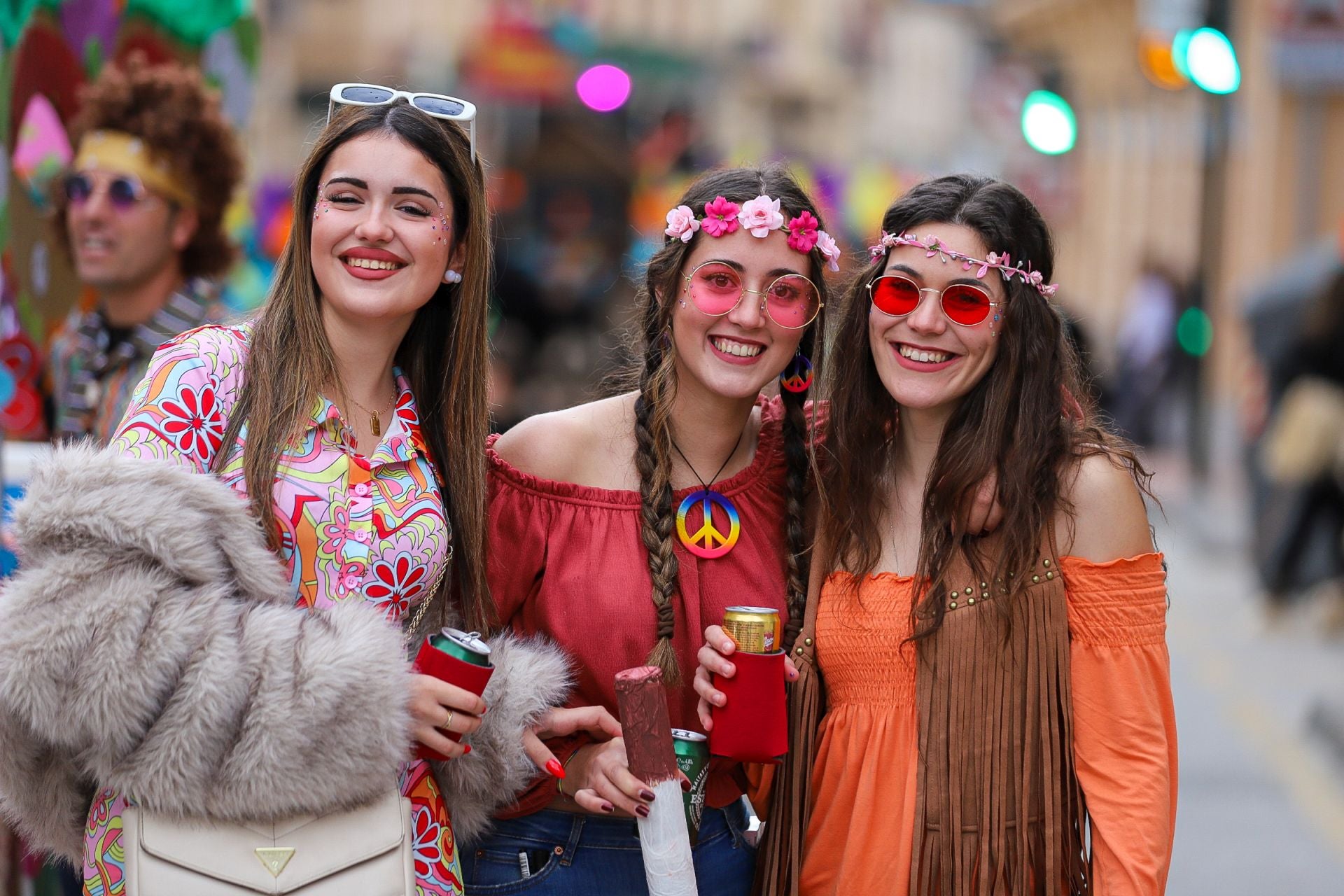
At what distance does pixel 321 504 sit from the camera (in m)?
2.62

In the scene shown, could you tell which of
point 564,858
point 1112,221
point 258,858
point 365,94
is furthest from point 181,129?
point 1112,221

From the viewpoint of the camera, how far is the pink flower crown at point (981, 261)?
9.69 feet

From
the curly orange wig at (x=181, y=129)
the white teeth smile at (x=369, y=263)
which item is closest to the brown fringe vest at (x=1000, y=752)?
the white teeth smile at (x=369, y=263)

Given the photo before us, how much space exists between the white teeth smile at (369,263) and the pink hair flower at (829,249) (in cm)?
91

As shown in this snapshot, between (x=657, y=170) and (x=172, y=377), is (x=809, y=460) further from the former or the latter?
(x=657, y=170)

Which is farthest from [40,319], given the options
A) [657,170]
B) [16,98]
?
[657,170]

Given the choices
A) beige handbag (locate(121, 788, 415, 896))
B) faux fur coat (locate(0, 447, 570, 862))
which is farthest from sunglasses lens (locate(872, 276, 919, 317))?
beige handbag (locate(121, 788, 415, 896))

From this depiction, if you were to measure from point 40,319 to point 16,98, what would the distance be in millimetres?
656

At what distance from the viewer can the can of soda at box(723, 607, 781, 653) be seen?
2.70 meters

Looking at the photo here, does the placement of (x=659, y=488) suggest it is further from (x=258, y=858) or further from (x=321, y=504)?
(x=258, y=858)

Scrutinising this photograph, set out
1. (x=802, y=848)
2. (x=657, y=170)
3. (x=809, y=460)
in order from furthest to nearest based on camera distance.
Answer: (x=657, y=170)
(x=809, y=460)
(x=802, y=848)

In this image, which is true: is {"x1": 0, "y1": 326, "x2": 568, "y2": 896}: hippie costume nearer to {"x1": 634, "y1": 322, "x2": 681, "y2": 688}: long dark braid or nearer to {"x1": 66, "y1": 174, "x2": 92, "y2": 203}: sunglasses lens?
{"x1": 634, "y1": 322, "x2": 681, "y2": 688}: long dark braid

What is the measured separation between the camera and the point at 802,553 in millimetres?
3135

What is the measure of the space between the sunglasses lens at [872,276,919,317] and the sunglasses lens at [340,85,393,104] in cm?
104
